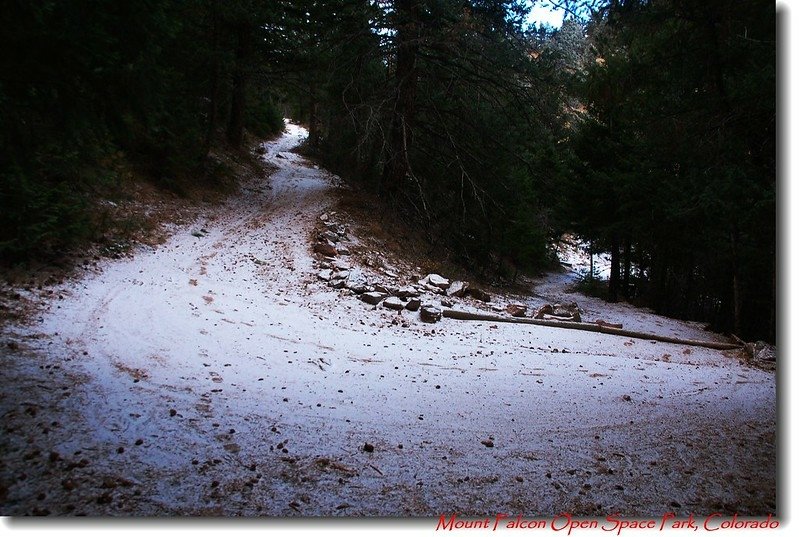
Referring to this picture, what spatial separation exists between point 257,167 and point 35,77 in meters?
18.0

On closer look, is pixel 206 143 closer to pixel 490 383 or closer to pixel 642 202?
pixel 490 383

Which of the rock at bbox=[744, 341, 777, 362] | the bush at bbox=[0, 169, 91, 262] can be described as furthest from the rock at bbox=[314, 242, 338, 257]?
the rock at bbox=[744, 341, 777, 362]

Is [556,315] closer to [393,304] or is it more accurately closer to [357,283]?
[393,304]

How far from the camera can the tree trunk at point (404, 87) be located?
37.0ft

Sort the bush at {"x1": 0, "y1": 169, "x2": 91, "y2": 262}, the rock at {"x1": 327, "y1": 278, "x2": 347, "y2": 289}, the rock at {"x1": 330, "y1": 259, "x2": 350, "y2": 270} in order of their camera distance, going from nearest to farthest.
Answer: the bush at {"x1": 0, "y1": 169, "x2": 91, "y2": 262}, the rock at {"x1": 327, "y1": 278, "x2": 347, "y2": 289}, the rock at {"x1": 330, "y1": 259, "x2": 350, "y2": 270}

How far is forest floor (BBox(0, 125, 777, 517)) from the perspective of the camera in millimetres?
2602

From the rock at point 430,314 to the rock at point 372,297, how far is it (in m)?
0.96

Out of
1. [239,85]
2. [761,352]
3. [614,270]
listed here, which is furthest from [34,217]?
[614,270]

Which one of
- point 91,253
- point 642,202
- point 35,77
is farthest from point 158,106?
point 642,202

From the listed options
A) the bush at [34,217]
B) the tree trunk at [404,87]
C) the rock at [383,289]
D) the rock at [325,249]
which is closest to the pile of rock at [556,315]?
the rock at [383,289]

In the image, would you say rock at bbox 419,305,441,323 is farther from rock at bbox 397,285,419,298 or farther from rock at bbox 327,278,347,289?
rock at bbox 327,278,347,289

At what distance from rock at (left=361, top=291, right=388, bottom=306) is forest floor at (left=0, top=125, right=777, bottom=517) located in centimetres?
46

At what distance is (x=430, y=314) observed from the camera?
812 cm

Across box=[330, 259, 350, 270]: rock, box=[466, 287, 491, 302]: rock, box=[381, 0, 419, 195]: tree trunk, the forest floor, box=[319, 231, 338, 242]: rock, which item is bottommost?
the forest floor
